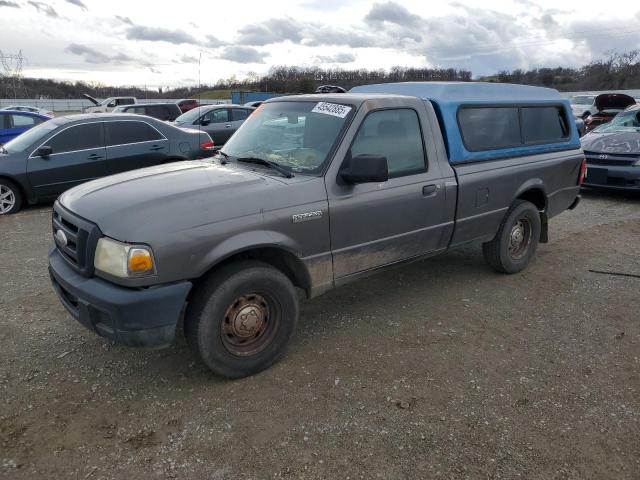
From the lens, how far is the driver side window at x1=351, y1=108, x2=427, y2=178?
146 inches

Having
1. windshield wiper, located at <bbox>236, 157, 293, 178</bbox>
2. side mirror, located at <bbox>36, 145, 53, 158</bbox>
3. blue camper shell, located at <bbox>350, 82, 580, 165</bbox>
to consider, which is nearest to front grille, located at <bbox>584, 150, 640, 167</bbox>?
blue camper shell, located at <bbox>350, 82, 580, 165</bbox>

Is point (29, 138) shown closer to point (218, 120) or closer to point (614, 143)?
point (218, 120)

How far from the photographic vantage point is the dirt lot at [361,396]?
2.60 metres

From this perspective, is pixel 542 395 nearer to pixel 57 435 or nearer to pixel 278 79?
pixel 57 435

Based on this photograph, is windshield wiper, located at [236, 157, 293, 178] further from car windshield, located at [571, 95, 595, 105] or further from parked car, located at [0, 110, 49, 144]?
car windshield, located at [571, 95, 595, 105]

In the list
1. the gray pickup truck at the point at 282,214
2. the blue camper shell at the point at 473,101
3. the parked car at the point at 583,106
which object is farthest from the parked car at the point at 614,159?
the parked car at the point at 583,106

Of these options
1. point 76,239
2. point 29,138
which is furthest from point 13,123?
point 76,239

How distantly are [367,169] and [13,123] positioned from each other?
11.5 m

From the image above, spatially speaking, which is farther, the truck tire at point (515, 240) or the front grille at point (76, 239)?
the truck tire at point (515, 240)

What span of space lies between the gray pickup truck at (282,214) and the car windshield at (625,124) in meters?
6.24

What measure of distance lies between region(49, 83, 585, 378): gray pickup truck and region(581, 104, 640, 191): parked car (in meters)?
4.80

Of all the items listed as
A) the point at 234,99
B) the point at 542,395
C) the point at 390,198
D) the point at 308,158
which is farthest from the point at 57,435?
the point at 234,99

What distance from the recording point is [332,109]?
3807 mm

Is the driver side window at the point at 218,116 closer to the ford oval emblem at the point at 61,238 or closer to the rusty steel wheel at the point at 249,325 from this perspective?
the ford oval emblem at the point at 61,238
